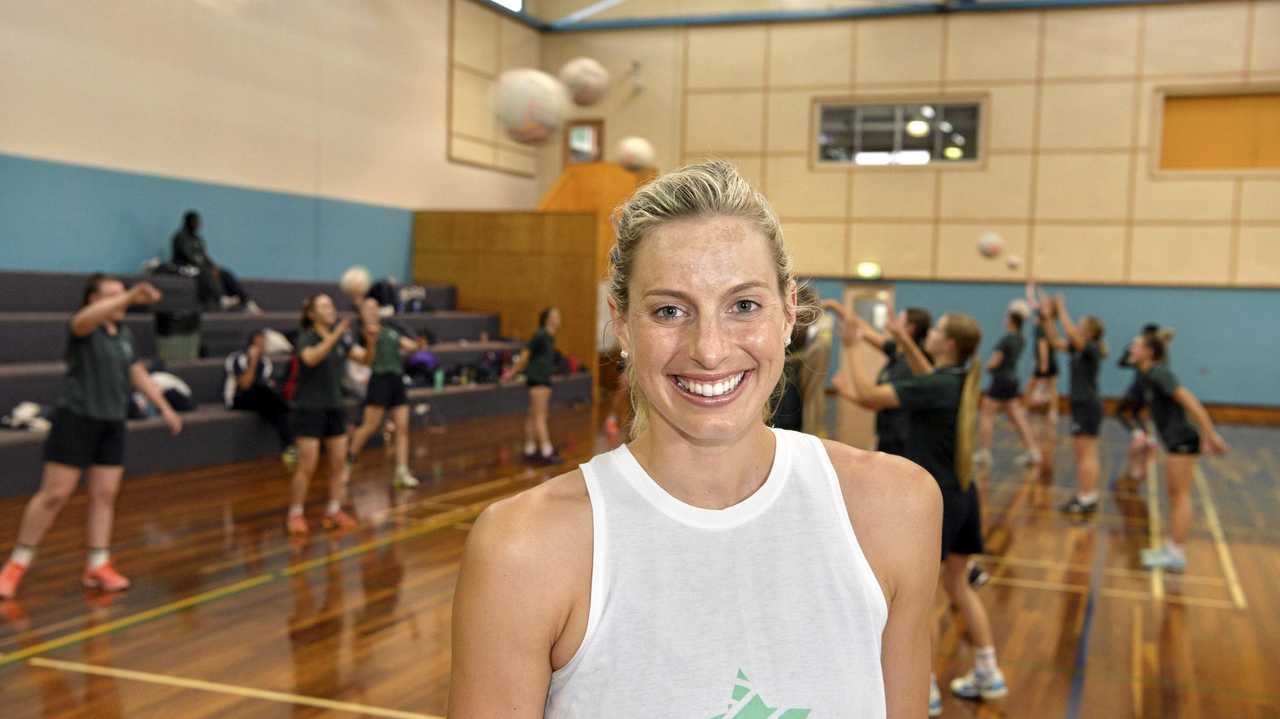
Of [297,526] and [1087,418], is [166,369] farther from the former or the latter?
[1087,418]

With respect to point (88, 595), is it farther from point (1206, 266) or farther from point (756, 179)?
point (1206, 266)

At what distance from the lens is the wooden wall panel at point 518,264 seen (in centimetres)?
1719

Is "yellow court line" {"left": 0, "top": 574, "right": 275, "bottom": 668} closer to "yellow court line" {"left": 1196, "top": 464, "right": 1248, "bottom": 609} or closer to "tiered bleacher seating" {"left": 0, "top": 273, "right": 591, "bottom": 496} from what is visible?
"tiered bleacher seating" {"left": 0, "top": 273, "right": 591, "bottom": 496}

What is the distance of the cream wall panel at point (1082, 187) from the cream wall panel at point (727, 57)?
15.8 ft

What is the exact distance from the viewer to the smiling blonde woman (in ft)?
4.17

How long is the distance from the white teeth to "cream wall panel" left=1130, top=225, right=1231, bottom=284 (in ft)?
56.6

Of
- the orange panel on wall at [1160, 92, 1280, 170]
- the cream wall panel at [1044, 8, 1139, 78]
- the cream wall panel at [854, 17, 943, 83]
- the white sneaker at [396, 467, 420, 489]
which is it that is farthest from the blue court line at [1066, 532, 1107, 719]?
the cream wall panel at [854, 17, 943, 83]

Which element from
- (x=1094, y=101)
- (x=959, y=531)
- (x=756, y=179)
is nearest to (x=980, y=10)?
(x=1094, y=101)

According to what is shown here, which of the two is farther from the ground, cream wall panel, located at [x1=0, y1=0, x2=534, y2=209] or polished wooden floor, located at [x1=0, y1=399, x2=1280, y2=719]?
cream wall panel, located at [x1=0, y1=0, x2=534, y2=209]

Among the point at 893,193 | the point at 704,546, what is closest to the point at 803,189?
the point at 893,193

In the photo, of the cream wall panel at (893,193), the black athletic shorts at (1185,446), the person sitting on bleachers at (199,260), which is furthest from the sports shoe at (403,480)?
the cream wall panel at (893,193)

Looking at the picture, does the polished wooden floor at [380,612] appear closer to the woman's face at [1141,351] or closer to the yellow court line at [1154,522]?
the yellow court line at [1154,522]

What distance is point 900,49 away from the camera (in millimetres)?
17766

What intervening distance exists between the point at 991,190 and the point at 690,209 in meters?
17.2
